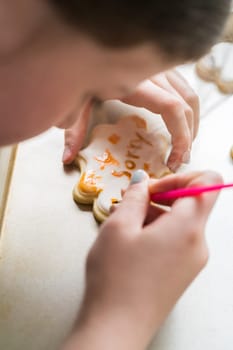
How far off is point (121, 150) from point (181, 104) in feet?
0.30

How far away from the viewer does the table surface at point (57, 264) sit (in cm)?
50

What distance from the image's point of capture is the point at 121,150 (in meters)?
0.64

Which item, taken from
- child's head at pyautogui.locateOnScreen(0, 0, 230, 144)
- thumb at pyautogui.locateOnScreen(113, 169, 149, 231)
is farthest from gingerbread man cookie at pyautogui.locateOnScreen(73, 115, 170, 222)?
child's head at pyautogui.locateOnScreen(0, 0, 230, 144)

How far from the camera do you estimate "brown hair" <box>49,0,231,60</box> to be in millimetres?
286

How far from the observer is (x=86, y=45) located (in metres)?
0.32

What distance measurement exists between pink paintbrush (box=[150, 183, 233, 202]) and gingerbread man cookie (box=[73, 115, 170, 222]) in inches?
4.8

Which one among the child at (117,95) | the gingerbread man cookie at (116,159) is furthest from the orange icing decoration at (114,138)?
the child at (117,95)

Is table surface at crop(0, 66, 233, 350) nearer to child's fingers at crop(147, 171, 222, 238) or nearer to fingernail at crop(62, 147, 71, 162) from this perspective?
fingernail at crop(62, 147, 71, 162)

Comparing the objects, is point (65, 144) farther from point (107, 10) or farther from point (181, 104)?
point (107, 10)

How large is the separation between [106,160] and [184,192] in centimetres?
21

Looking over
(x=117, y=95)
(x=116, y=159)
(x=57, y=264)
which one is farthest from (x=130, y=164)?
(x=117, y=95)

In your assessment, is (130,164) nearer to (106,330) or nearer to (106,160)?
(106,160)

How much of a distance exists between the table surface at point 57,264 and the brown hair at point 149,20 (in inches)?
11.3

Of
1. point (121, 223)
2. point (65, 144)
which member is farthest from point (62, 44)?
point (65, 144)
